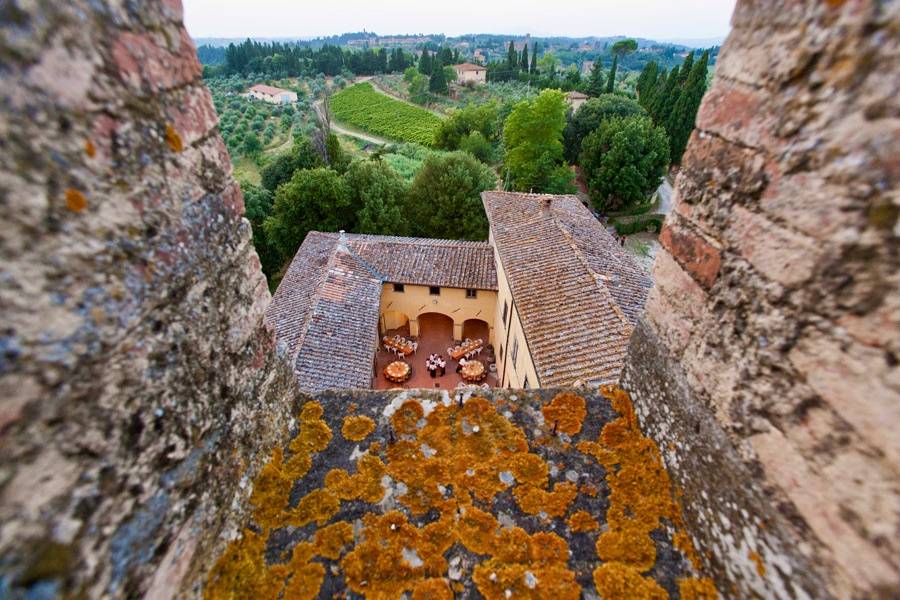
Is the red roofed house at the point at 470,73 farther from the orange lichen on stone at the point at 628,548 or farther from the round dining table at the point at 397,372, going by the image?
the orange lichen on stone at the point at 628,548

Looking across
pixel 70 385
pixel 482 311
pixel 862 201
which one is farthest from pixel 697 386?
pixel 482 311

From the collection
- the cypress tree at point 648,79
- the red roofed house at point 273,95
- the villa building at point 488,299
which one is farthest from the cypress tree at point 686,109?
the red roofed house at point 273,95

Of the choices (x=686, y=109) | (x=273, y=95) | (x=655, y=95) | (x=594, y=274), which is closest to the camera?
(x=594, y=274)

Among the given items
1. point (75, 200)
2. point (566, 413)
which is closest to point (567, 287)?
point (566, 413)

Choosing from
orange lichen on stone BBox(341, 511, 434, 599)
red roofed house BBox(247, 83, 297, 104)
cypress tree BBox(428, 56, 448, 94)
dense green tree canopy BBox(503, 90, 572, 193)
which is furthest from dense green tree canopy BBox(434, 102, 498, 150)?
red roofed house BBox(247, 83, 297, 104)

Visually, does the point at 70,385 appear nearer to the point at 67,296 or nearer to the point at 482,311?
the point at 67,296

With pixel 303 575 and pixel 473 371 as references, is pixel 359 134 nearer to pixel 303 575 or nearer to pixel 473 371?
pixel 473 371

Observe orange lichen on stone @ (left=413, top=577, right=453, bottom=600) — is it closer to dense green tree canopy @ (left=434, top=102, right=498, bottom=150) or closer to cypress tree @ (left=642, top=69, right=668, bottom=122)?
dense green tree canopy @ (left=434, top=102, right=498, bottom=150)
